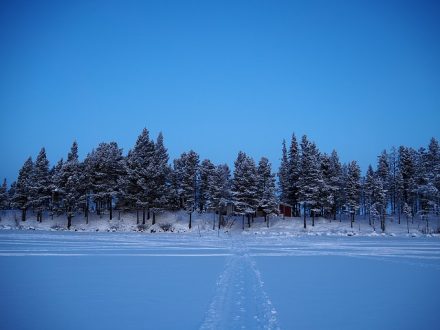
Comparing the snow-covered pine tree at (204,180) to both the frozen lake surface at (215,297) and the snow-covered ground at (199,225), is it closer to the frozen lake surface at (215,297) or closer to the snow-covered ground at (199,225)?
the snow-covered ground at (199,225)

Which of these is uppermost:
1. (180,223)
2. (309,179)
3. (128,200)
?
(309,179)

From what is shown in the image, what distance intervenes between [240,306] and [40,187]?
6466 cm

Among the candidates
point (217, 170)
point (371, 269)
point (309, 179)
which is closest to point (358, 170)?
point (309, 179)

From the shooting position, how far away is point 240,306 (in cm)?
805

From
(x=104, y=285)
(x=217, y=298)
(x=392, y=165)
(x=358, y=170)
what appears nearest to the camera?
(x=217, y=298)

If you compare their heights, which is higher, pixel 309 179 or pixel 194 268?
pixel 309 179

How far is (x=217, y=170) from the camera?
66.1m

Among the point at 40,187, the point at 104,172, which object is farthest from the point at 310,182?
the point at 40,187

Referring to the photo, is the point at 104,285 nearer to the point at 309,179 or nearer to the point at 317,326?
the point at 317,326

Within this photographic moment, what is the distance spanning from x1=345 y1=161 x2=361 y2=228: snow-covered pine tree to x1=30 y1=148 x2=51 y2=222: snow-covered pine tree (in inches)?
2256

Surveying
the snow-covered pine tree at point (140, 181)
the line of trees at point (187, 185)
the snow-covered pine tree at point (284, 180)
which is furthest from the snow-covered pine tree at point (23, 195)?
the snow-covered pine tree at point (284, 180)

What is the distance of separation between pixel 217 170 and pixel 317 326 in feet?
195

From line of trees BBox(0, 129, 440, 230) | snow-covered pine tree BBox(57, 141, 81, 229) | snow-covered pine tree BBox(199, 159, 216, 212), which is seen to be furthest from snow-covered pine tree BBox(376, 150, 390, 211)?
snow-covered pine tree BBox(57, 141, 81, 229)

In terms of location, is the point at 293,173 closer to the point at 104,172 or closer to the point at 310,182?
the point at 310,182
